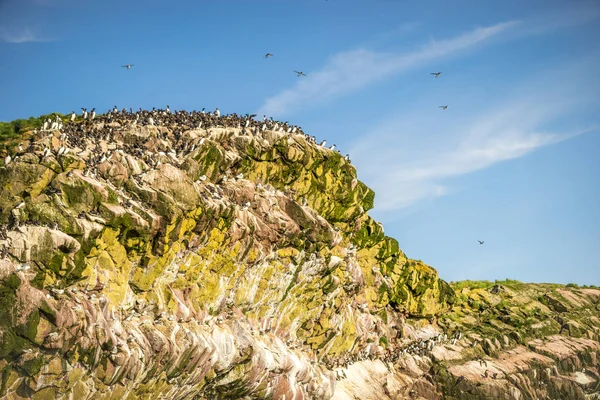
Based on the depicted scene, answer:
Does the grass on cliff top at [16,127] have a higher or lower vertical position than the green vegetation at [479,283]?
higher

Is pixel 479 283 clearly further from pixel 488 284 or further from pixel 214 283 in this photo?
pixel 214 283

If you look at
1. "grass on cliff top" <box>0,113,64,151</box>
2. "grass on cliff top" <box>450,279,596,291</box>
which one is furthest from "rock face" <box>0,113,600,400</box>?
"grass on cliff top" <box>450,279,596,291</box>

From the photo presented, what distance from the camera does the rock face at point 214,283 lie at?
3891cm

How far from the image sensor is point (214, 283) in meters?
54.5

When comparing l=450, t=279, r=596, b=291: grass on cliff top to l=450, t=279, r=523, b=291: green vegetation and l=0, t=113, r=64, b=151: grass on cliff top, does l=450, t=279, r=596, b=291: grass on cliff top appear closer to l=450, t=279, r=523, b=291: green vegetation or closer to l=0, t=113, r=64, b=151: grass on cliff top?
l=450, t=279, r=523, b=291: green vegetation

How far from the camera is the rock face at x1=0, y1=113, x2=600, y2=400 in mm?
38906

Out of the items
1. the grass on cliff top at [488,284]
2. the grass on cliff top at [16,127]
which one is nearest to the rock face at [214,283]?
the grass on cliff top at [16,127]

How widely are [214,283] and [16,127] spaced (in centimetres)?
2503

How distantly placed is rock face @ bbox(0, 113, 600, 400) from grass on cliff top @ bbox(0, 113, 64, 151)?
5015 millimetres

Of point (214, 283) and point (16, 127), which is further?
point (16, 127)

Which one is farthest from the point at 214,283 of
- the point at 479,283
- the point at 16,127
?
the point at 479,283

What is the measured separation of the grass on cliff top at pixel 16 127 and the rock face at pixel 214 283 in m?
5.02

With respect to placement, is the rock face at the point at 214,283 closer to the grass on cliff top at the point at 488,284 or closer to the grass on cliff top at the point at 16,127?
the grass on cliff top at the point at 16,127

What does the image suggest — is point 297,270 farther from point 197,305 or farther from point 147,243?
point 147,243
